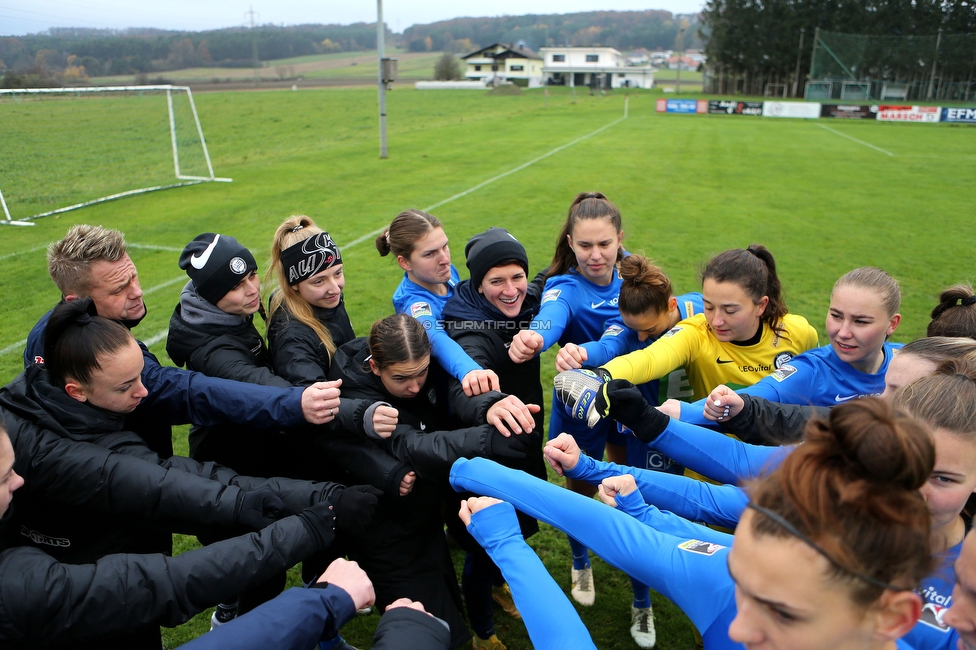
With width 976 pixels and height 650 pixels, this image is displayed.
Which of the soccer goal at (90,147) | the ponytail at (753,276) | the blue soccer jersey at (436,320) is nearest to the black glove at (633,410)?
the blue soccer jersey at (436,320)

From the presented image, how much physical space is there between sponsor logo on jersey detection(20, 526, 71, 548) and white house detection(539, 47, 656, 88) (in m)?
88.1

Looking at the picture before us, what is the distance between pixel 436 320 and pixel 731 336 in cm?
163

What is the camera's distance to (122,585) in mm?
1897

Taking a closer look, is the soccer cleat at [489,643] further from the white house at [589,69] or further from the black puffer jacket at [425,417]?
the white house at [589,69]

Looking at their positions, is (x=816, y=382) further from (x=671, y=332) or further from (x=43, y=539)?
(x=43, y=539)

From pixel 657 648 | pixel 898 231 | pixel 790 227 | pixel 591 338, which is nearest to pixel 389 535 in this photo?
pixel 657 648

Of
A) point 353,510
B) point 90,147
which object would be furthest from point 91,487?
point 90,147

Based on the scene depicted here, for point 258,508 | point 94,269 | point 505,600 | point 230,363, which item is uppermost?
point 94,269

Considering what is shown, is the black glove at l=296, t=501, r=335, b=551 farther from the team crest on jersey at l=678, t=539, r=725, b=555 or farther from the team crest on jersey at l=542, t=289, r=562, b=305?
the team crest on jersey at l=542, t=289, r=562, b=305

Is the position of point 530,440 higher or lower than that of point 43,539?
higher

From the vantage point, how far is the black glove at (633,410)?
2.46m

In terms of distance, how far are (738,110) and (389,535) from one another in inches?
1733

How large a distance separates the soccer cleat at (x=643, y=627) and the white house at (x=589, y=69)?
87055 millimetres

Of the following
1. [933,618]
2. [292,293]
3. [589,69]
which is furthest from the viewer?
[589,69]
